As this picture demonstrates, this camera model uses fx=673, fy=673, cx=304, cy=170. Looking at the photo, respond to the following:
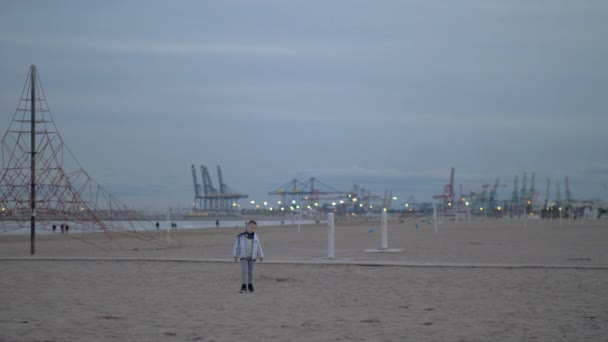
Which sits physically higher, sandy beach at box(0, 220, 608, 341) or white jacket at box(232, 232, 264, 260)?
white jacket at box(232, 232, 264, 260)

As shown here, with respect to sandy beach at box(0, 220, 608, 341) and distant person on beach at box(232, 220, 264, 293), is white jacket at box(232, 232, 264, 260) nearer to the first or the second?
distant person on beach at box(232, 220, 264, 293)

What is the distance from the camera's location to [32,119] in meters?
21.5

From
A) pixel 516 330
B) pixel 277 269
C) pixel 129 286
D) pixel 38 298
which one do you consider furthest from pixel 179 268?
pixel 516 330

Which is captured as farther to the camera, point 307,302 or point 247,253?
point 247,253

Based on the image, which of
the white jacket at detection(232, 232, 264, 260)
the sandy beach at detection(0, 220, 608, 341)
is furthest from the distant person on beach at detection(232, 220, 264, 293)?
the sandy beach at detection(0, 220, 608, 341)

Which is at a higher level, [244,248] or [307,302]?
[244,248]

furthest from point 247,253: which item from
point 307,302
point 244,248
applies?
point 307,302

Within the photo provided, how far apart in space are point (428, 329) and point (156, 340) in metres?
3.22

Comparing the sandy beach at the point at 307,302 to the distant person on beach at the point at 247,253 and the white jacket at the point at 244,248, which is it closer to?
the distant person on beach at the point at 247,253

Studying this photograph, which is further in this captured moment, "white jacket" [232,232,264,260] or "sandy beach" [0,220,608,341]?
"white jacket" [232,232,264,260]

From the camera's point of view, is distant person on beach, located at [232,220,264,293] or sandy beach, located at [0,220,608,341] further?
distant person on beach, located at [232,220,264,293]

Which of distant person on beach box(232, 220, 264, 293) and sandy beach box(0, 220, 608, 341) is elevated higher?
distant person on beach box(232, 220, 264, 293)

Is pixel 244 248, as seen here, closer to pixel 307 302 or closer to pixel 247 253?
pixel 247 253

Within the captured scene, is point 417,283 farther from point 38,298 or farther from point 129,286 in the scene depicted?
point 38,298
